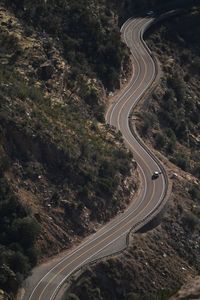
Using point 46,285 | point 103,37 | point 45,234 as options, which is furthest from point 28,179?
point 103,37

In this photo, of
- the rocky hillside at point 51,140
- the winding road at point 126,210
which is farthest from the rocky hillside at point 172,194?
the rocky hillside at point 51,140

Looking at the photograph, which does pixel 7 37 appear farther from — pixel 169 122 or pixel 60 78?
pixel 169 122

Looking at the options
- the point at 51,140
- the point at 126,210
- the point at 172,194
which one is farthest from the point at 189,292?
the point at 51,140

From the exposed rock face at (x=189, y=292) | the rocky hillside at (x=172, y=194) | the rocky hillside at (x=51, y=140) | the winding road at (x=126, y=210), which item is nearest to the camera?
the exposed rock face at (x=189, y=292)

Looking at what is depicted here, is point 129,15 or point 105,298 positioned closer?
point 105,298

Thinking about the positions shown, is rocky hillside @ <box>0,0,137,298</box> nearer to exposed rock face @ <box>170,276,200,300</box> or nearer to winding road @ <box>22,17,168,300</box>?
winding road @ <box>22,17,168,300</box>

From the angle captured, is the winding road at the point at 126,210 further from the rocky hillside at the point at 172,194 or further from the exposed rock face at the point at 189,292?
the exposed rock face at the point at 189,292

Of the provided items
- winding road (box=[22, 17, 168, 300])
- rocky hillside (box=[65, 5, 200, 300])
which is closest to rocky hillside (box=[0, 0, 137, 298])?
winding road (box=[22, 17, 168, 300])
